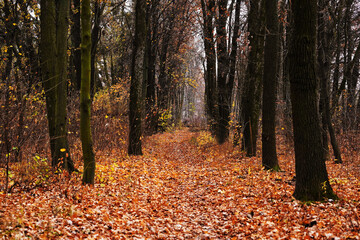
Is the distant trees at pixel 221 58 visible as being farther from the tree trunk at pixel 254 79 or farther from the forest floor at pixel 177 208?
the forest floor at pixel 177 208

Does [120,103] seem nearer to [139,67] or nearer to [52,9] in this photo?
[139,67]


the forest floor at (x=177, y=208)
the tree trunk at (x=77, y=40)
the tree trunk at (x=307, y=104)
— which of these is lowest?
the forest floor at (x=177, y=208)

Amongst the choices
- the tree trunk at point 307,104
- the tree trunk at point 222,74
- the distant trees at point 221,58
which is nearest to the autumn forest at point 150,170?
the tree trunk at point 307,104

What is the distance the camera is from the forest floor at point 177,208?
446 cm

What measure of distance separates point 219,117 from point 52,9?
11.1m

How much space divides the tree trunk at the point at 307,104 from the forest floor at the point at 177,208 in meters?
0.43

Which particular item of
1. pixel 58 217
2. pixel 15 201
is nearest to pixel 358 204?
pixel 58 217

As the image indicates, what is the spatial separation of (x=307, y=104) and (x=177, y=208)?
12.6ft

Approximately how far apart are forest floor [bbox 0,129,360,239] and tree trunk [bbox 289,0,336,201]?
1.41ft

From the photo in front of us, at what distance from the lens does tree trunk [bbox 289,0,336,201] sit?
5574mm

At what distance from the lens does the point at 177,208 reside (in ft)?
21.4

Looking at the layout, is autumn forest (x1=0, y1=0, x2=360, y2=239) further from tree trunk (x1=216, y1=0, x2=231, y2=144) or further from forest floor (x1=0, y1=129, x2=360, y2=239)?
tree trunk (x1=216, y1=0, x2=231, y2=144)

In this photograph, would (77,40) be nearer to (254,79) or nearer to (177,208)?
(254,79)

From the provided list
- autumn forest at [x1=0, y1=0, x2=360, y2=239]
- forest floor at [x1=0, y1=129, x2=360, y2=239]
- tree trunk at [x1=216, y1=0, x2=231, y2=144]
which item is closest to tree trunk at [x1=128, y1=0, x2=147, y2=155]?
autumn forest at [x1=0, y1=0, x2=360, y2=239]
